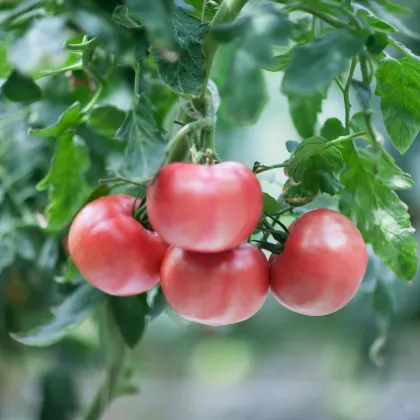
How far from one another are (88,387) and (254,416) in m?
0.38

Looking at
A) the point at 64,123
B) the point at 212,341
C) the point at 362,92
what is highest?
the point at 362,92

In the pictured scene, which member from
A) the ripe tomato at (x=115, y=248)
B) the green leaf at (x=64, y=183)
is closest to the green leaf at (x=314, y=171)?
the ripe tomato at (x=115, y=248)

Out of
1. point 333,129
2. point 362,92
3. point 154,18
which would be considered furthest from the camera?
point 333,129

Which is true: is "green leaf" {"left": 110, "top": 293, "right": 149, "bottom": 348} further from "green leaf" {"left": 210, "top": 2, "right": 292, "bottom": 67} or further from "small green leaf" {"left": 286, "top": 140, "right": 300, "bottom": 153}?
"green leaf" {"left": 210, "top": 2, "right": 292, "bottom": 67}

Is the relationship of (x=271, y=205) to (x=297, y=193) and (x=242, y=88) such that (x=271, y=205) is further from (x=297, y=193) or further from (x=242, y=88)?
(x=242, y=88)

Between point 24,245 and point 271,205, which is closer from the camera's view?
point 271,205

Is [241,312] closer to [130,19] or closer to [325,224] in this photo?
[325,224]

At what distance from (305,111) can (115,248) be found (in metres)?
0.24

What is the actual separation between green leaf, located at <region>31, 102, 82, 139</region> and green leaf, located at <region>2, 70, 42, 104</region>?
112mm

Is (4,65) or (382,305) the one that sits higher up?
(4,65)

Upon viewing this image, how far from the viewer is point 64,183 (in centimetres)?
57

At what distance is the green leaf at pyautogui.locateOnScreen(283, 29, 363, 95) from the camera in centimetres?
33

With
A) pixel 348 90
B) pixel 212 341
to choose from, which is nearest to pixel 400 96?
pixel 348 90

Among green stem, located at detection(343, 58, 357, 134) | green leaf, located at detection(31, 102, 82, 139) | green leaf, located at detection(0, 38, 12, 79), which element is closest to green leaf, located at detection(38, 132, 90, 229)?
green leaf, located at detection(31, 102, 82, 139)
